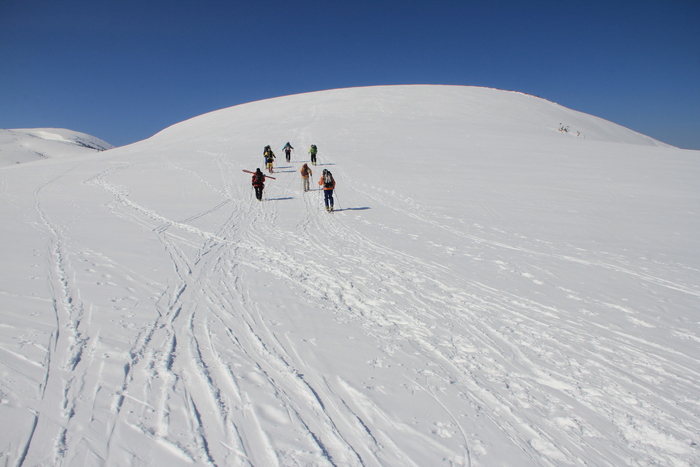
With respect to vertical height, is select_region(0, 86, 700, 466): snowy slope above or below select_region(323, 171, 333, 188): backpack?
below

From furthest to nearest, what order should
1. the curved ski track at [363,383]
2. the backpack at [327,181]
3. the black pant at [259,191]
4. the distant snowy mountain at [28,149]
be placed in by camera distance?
the distant snowy mountain at [28,149], the black pant at [259,191], the backpack at [327,181], the curved ski track at [363,383]

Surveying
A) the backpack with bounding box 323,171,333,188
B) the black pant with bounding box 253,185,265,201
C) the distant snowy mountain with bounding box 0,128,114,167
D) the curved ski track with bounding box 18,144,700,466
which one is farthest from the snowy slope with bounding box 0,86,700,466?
the distant snowy mountain with bounding box 0,128,114,167

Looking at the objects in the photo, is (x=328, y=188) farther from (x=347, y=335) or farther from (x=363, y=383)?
(x=363, y=383)

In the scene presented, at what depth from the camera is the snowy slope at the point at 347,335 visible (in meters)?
2.90

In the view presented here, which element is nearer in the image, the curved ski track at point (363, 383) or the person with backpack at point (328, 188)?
the curved ski track at point (363, 383)

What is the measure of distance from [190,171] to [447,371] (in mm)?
18583

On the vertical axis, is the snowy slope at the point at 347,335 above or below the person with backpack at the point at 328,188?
below

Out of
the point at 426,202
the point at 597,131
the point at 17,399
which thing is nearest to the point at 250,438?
the point at 17,399

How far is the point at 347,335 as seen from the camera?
4.45 m

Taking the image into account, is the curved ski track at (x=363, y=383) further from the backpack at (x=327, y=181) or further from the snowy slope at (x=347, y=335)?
the backpack at (x=327, y=181)

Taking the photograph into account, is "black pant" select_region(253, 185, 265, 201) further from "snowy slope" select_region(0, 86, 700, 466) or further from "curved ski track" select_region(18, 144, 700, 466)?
"curved ski track" select_region(18, 144, 700, 466)

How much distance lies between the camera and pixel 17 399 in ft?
10.0

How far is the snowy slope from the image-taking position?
9.51 ft

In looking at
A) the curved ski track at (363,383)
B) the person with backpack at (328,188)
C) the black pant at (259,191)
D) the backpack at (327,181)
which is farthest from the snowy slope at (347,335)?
the black pant at (259,191)
